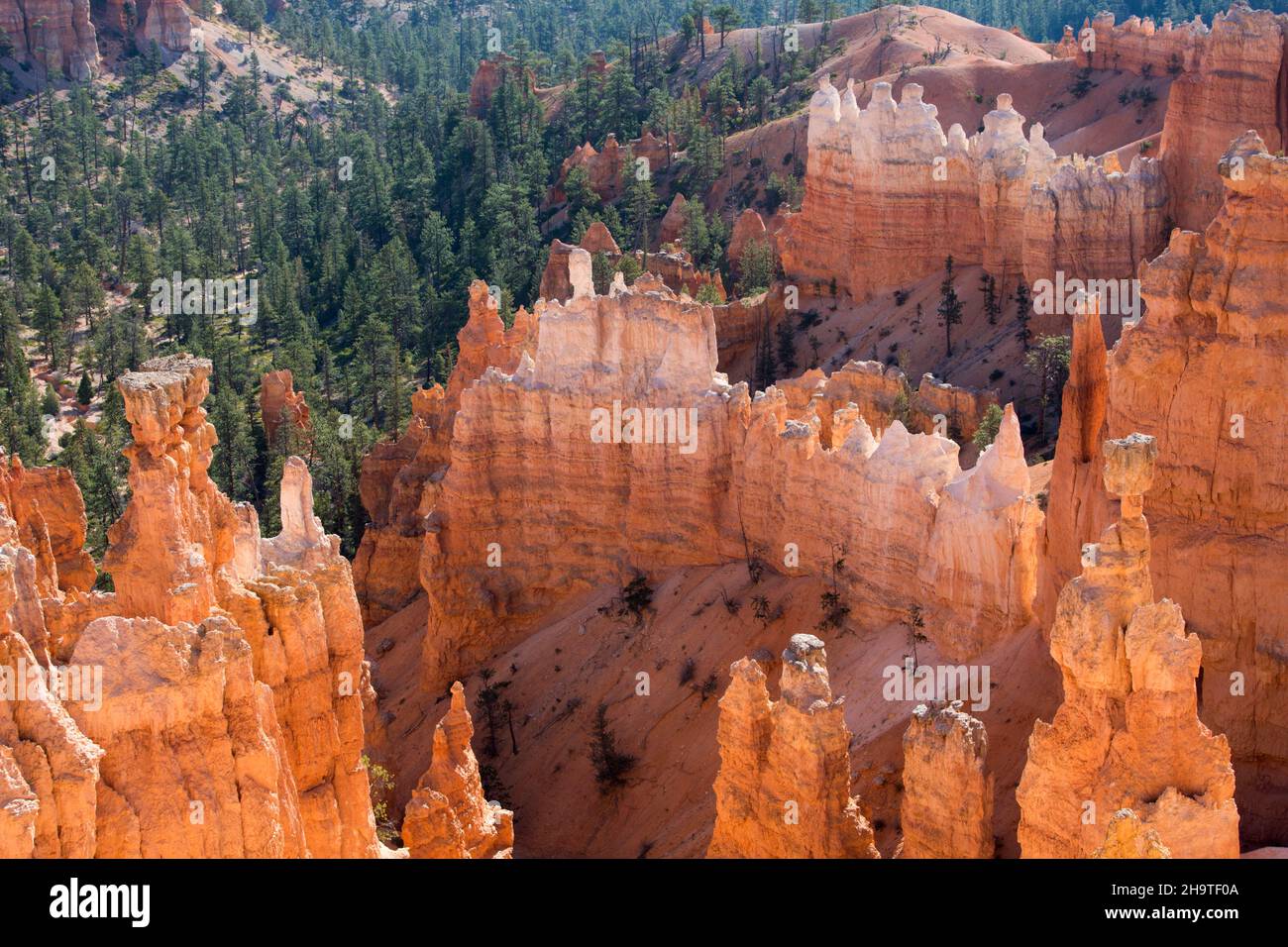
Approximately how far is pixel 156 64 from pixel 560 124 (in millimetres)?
40069

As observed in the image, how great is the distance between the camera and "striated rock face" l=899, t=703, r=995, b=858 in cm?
2636

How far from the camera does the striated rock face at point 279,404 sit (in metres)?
72.5

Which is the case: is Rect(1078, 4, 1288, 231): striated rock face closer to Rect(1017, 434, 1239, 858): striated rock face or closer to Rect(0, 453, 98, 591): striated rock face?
Rect(0, 453, 98, 591): striated rock face

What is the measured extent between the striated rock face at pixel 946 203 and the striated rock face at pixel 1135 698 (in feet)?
127

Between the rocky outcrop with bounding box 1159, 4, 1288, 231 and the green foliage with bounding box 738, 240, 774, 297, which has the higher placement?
the rocky outcrop with bounding box 1159, 4, 1288, 231

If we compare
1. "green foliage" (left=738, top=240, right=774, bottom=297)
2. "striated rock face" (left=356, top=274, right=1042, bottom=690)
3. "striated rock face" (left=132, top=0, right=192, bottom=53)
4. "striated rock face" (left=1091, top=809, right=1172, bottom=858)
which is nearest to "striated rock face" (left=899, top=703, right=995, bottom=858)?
"striated rock face" (left=1091, top=809, right=1172, bottom=858)

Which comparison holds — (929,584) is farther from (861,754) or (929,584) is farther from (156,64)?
(156,64)

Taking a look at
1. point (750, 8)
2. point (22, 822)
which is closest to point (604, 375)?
point (22, 822)

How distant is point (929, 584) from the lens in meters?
35.5

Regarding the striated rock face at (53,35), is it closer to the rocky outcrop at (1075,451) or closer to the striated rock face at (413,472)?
the striated rock face at (413,472)

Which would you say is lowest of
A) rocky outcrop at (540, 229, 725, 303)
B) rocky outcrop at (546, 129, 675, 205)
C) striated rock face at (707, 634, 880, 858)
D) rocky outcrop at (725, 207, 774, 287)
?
rocky outcrop at (546, 129, 675, 205)

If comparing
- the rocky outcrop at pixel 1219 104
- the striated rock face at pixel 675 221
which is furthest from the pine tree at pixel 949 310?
the striated rock face at pixel 675 221

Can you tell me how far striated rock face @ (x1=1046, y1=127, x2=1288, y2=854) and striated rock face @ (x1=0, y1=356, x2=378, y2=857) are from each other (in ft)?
40.9

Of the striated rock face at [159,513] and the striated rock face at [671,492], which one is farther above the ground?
the striated rock face at [159,513]
